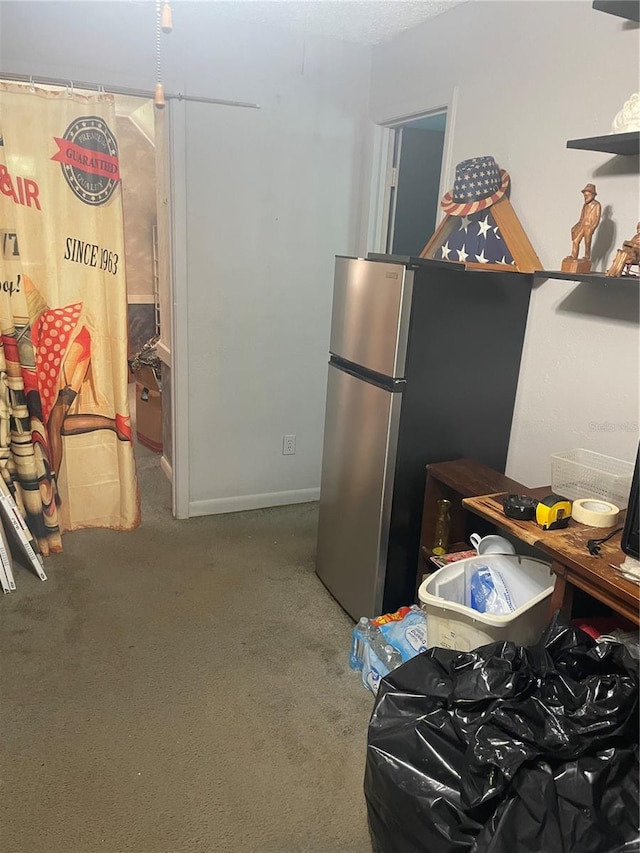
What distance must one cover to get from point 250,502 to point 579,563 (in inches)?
87.2

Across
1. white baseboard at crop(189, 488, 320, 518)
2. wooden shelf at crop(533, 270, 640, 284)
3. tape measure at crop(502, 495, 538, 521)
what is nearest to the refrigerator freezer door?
wooden shelf at crop(533, 270, 640, 284)

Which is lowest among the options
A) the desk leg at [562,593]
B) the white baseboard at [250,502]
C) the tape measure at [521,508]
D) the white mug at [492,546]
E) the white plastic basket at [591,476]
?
the white baseboard at [250,502]

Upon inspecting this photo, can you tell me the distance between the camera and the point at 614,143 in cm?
171

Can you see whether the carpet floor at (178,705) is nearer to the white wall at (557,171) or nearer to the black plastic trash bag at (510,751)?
the black plastic trash bag at (510,751)

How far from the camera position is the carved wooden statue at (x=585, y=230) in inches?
73.5

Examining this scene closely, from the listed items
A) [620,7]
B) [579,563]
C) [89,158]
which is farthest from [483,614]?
[89,158]

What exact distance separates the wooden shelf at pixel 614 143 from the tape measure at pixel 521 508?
100 centimetres

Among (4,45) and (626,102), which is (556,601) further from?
(4,45)

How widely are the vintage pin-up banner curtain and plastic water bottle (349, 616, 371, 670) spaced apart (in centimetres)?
140

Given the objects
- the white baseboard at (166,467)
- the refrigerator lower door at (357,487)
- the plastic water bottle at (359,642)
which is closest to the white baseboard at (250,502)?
the white baseboard at (166,467)

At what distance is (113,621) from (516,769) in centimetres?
171

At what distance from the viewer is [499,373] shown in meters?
2.33

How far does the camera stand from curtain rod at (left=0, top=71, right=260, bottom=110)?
2568mm

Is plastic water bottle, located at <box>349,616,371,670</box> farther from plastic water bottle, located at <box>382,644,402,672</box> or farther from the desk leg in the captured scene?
the desk leg
